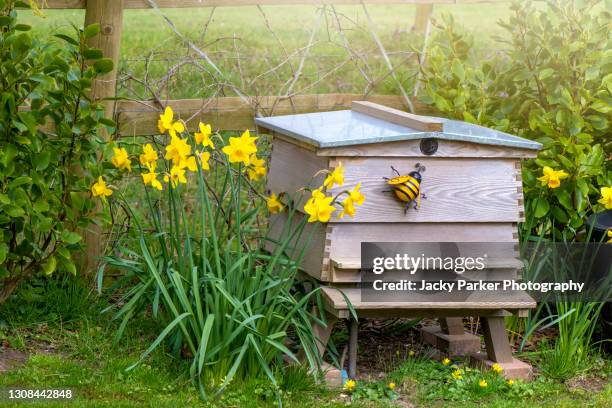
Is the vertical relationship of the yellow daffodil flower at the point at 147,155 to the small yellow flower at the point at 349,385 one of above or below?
above

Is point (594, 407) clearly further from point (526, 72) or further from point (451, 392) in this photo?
point (526, 72)

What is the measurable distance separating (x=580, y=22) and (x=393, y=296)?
1710 millimetres

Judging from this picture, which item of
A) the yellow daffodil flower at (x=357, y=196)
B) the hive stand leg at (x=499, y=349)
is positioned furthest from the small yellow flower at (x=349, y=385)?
the yellow daffodil flower at (x=357, y=196)

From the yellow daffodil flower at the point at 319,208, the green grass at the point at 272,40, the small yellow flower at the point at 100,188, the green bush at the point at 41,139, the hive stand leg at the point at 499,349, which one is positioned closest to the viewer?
the yellow daffodil flower at the point at 319,208

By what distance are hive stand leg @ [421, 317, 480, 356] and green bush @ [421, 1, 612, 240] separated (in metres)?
0.58

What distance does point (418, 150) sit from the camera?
3.39m

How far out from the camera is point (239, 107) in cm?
436

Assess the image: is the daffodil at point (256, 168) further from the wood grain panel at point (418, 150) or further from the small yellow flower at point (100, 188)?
the small yellow flower at point (100, 188)

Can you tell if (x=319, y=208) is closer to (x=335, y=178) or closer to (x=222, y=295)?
(x=335, y=178)

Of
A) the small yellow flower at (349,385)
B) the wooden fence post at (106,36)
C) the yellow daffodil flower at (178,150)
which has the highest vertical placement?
the wooden fence post at (106,36)

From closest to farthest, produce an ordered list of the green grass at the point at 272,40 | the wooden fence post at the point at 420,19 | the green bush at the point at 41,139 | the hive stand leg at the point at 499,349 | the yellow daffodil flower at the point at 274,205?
the green bush at the point at 41,139
the hive stand leg at the point at 499,349
the yellow daffodil flower at the point at 274,205
the green grass at the point at 272,40
the wooden fence post at the point at 420,19

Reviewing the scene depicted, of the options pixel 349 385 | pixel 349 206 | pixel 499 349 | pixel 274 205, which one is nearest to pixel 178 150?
pixel 274 205

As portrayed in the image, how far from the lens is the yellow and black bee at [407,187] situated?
3270mm

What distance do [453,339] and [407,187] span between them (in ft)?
2.93
